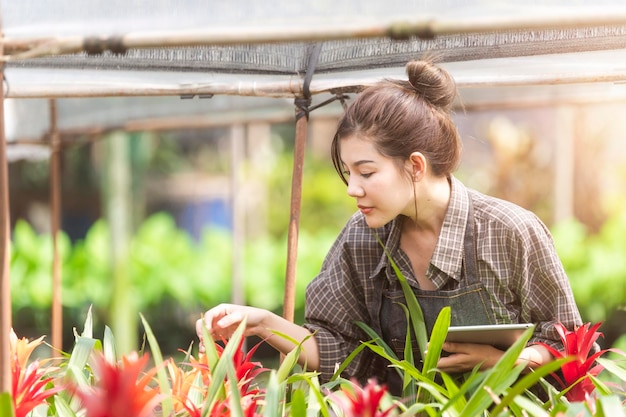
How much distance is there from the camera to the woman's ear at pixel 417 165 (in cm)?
168

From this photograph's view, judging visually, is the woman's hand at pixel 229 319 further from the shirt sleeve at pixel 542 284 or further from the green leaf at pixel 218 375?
the shirt sleeve at pixel 542 284

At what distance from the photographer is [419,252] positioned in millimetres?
1825

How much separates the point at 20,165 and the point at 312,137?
200cm

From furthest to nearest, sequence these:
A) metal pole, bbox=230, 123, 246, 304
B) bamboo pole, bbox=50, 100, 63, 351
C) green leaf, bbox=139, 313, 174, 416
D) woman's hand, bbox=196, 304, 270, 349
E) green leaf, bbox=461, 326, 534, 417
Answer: metal pole, bbox=230, 123, 246, 304 → bamboo pole, bbox=50, 100, 63, 351 → woman's hand, bbox=196, 304, 270, 349 → green leaf, bbox=139, 313, 174, 416 → green leaf, bbox=461, 326, 534, 417

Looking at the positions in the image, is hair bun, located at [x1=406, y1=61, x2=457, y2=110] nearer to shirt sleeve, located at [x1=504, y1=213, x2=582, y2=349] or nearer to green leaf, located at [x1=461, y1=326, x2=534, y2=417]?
shirt sleeve, located at [x1=504, y1=213, x2=582, y2=349]

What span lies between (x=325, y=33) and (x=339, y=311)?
991 millimetres

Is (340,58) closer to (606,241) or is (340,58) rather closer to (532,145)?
(606,241)

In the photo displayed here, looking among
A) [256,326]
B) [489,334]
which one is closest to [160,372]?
[256,326]

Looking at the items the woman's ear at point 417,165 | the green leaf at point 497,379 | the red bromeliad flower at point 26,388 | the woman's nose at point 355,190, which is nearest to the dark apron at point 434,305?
the woman's ear at point 417,165

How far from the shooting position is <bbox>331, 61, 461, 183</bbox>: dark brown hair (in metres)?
1.66

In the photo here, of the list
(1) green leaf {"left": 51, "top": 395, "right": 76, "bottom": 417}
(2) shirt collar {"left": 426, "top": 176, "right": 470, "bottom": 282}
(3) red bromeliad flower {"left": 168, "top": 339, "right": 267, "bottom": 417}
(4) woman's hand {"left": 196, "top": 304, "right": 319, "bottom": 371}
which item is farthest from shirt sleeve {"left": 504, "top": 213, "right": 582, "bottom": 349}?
(1) green leaf {"left": 51, "top": 395, "right": 76, "bottom": 417}

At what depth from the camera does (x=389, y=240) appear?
1.84 meters

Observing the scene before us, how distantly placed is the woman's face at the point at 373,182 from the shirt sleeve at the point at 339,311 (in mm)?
229

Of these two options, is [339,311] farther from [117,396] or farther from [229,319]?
[117,396]
